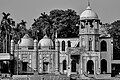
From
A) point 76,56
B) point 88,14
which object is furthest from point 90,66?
point 88,14

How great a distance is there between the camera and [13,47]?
83312mm

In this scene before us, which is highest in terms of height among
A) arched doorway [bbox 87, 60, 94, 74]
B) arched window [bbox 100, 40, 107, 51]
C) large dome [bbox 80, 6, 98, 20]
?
large dome [bbox 80, 6, 98, 20]

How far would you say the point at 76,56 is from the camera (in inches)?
3189

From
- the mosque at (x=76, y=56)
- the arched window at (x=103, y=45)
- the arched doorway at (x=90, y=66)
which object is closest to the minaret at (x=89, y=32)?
the mosque at (x=76, y=56)

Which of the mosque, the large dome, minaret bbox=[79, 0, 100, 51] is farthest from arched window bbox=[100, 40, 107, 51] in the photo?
the large dome

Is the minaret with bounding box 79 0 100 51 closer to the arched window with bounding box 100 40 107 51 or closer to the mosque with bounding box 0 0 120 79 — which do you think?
the mosque with bounding box 0 0 120 79

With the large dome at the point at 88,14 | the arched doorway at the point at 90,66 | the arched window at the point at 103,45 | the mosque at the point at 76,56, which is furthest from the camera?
the arched doorway at the point at 90,66

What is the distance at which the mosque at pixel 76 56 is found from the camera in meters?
80.3

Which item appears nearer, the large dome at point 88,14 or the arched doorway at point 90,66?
the large dome at point 88,14

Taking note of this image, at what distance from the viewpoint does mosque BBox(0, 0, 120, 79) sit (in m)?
80.3

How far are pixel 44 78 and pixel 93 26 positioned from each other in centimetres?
2049

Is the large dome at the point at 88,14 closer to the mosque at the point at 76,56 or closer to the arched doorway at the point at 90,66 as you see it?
the mosque at the point at 76,56

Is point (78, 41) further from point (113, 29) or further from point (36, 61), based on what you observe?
point (113, 29)

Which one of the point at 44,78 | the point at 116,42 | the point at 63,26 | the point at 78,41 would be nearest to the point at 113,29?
the point at 116,42
